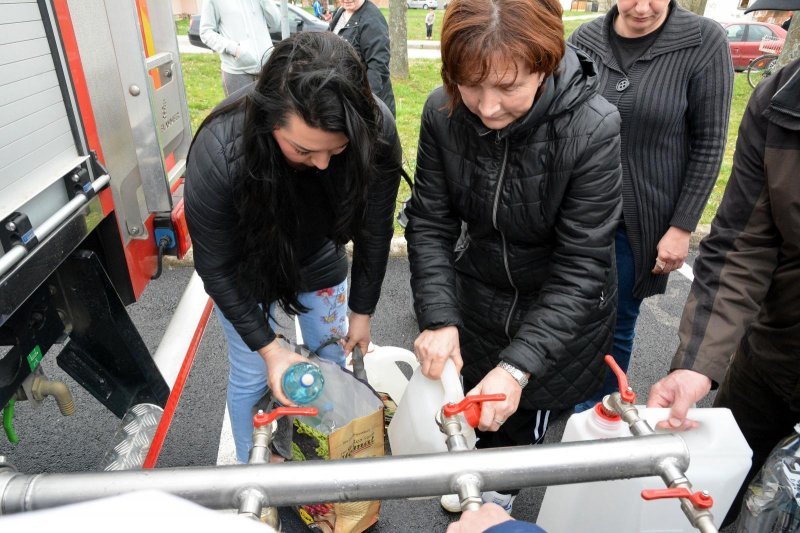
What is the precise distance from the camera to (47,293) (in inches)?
73.6

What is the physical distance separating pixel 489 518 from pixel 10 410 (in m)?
1.76

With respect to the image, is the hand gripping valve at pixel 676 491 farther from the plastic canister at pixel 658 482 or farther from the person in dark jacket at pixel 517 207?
the person in dark jacket at pixel 517 207

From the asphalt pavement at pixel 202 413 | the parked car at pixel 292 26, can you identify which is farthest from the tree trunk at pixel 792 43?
the parked car at pixel 292 26

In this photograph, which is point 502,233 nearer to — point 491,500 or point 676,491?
point 676,491

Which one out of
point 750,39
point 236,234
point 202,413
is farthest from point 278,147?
point 750,39

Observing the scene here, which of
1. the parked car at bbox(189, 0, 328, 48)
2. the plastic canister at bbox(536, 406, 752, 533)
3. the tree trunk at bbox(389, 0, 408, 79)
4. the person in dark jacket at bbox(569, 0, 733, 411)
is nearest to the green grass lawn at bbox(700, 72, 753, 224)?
the person in dark jacket at bbox(569, 0, 733, 411)

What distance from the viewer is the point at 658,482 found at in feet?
4.21

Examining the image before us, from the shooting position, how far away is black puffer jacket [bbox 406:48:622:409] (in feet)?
4.91

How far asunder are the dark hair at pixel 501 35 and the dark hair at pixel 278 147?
0.25 meters

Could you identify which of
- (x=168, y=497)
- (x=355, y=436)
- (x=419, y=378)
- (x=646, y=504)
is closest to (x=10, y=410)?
(x=355, y=436)

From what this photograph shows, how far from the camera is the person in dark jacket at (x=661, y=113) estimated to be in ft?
6.88

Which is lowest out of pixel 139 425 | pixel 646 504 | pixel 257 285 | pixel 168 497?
pixel 139 425

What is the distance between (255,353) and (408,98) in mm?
7457

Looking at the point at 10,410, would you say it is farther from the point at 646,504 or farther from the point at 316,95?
the point at 646,504
